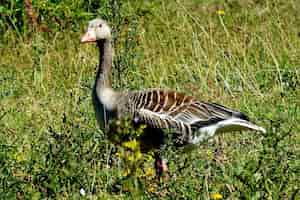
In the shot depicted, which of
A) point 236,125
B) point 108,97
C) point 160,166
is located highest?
point 108,97

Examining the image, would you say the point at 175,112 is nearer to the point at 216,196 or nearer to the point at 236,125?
the point at 236,125

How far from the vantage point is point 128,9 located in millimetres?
11812

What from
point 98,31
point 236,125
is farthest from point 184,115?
point 98,31

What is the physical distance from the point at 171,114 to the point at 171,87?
74.6 inches

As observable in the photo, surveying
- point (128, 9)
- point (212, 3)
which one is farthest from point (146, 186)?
point (212, 3)

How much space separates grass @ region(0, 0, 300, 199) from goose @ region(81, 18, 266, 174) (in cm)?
12

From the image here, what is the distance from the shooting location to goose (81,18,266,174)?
719 cm

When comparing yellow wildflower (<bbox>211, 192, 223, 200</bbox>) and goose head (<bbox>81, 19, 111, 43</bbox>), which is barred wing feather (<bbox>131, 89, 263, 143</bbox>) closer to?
goose head (<bbox>81, 19, 111, 43</bbox>)

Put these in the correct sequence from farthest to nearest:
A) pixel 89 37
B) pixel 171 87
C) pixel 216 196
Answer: pixel 171 87, pixel 89 37, pixel 216 196

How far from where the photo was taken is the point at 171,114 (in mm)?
7305

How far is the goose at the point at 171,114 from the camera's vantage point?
7191 millimetres

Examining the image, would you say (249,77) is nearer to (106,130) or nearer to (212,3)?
(106,130)

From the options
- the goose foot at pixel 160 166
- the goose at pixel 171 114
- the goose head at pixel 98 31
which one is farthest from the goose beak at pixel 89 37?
the goose foot at pixel 160 166

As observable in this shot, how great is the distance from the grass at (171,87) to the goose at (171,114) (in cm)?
12
